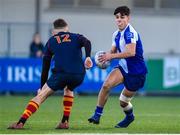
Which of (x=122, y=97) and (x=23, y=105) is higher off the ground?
(x=122, y=97)

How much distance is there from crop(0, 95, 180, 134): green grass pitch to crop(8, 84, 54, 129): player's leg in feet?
0.53

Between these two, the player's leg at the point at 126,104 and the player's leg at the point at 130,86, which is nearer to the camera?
the player's leg at the point at 130,86

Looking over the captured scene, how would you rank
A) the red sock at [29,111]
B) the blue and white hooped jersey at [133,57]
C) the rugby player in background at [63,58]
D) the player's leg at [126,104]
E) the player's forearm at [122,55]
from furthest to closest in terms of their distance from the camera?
the player's leg at [126,104] → the blue and white hooped jersey at [133,57] → the player's forearm at [122,55] → the rugby player in background at [63,58] → the red sock at [29,111]

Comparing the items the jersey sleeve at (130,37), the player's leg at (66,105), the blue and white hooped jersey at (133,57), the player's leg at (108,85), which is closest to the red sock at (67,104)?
the player's leg at (66,105)

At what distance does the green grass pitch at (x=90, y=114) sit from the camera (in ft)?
46.8

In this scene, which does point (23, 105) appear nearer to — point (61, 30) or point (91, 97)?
point (91, 97)

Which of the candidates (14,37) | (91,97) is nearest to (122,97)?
(91,97)

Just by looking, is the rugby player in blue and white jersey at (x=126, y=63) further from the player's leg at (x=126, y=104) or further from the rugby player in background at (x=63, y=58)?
the rugby player in background at (x=63, y=58)

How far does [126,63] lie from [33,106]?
6.16 ft

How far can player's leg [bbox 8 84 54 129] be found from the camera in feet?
45.4

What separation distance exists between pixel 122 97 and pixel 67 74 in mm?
1261

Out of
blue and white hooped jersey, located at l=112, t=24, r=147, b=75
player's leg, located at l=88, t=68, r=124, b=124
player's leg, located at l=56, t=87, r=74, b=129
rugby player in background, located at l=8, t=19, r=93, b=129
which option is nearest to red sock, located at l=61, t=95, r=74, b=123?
player's leg, located at l=56, t=87, r=74, b=129

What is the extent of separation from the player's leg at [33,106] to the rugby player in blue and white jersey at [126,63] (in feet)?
3.55

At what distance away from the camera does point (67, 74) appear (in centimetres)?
1410
